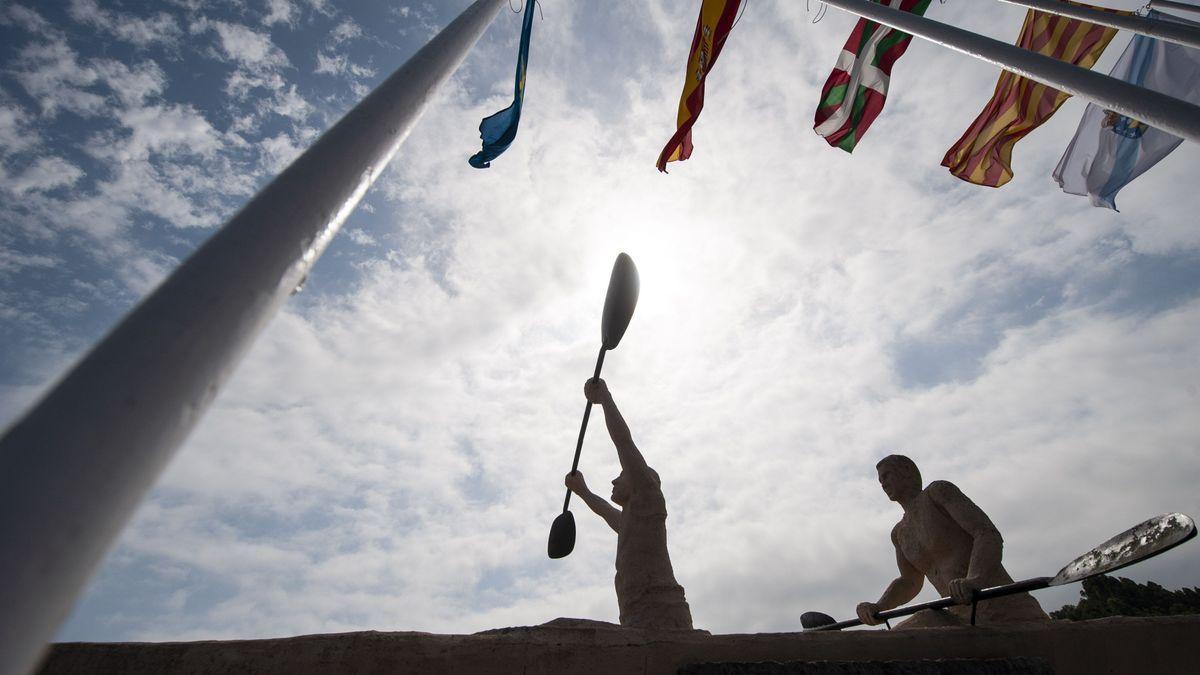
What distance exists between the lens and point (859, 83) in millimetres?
5586

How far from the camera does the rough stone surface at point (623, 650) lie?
246 cm

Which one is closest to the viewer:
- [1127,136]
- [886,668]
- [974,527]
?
[886,668]

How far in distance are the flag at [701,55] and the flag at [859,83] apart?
1.33 m

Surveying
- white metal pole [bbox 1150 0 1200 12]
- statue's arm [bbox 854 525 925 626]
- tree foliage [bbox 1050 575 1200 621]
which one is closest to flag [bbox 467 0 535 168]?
statue's arm [bbox 854 525 925 626]

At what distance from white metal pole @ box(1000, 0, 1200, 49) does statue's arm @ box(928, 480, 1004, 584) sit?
281cm

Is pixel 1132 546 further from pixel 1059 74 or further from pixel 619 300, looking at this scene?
pixel 619 300

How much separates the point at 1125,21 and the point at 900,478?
3227mm

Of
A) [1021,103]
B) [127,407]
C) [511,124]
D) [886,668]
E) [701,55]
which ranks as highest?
[701,55]

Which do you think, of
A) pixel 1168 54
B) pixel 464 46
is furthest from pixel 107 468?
pixel 1168 54

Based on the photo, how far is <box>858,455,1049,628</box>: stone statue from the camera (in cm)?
339

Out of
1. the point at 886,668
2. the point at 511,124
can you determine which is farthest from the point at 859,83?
the point at 886,668

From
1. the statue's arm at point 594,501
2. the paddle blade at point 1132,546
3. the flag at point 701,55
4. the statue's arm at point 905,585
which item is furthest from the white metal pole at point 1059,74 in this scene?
the statue's arm at point 594,501

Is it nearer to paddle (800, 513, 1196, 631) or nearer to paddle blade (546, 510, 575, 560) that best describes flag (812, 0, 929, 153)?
paddle (800, 513, 1196, 631)

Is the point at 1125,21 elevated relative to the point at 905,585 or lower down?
elevated
